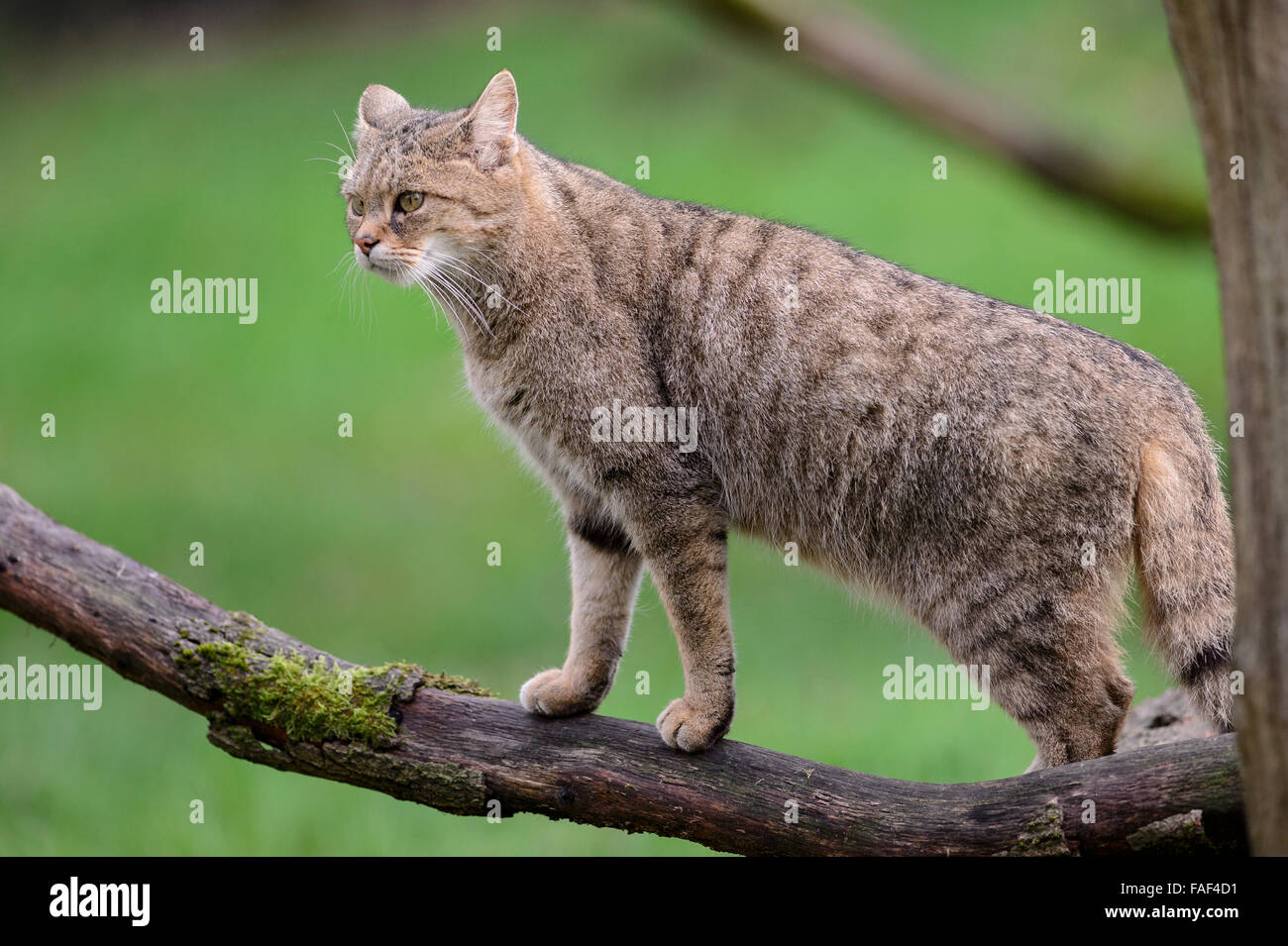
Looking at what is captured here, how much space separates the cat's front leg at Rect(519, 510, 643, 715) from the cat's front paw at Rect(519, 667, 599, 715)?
0.04m

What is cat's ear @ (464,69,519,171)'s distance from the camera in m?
4.62

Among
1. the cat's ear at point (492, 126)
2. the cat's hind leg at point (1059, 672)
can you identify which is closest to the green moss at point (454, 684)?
the cat's hind leg at point (1059, 672)

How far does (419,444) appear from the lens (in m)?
12.6

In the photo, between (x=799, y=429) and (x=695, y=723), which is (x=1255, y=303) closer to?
(x=799, y=429)

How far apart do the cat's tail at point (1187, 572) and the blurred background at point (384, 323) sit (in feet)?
2.83

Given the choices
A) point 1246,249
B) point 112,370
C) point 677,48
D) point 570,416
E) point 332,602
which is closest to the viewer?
point 1246,249

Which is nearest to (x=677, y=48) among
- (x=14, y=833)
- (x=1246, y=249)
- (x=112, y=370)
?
(x=112, y=370)

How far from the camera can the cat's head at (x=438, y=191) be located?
454cm

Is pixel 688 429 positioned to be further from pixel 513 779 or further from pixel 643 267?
pixel 513 779

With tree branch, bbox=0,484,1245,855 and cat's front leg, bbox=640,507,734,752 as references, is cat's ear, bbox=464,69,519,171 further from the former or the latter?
tree branch, bbox=0,484,1245,855

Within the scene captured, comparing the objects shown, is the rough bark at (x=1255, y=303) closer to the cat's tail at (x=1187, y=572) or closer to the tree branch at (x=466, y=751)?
the tree branch at (x=466, y=751)

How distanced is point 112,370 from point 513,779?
1040cm

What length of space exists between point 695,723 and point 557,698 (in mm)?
485

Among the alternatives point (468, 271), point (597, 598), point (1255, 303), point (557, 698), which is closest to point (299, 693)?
point (557, 698)
